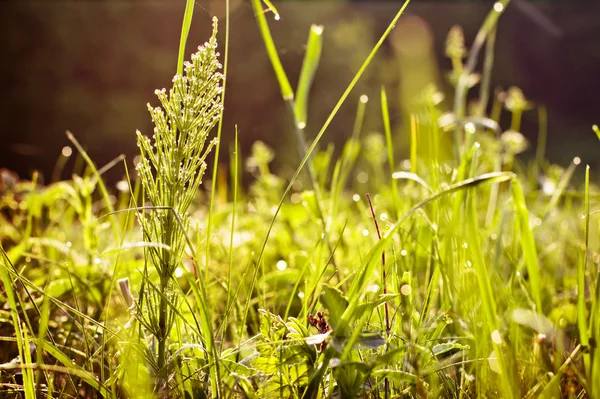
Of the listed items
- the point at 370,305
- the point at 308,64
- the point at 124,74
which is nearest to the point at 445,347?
the point at 370,305

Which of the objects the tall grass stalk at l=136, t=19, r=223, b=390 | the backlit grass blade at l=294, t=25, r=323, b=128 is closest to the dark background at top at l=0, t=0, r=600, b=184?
the backlit grass blade at l=294, t=25, r=323, b=128

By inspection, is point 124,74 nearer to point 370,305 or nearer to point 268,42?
point 268,42

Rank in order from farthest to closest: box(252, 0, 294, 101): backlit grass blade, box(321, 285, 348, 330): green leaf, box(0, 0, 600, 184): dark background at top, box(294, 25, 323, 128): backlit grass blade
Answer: box(0, 0, 600, 184): dark background at top → box(294, 25, 323, 128): backlit grass blade → box(252, 0, 294, 101): backlit grass blade → box(321, 285, 348, 330): green leaf

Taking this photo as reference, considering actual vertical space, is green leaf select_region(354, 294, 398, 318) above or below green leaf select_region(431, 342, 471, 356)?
above

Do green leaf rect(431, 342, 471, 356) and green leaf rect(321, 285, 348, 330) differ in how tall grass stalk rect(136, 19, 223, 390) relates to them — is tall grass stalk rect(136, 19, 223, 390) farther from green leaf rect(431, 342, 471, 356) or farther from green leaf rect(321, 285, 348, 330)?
green leaf rect(431, 342, 471, 356)

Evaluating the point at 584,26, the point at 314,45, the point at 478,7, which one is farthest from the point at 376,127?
the point at 314,45

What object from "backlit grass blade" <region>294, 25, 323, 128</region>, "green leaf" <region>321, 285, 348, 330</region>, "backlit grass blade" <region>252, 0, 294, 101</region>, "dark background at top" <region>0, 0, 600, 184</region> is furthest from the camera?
"dark background at top" <region>0, 0, 600, 184</region>

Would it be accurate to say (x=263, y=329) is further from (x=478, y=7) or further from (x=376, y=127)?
(x=478, y=7)

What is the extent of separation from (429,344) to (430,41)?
328 inches

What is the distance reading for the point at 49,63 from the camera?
6.86m

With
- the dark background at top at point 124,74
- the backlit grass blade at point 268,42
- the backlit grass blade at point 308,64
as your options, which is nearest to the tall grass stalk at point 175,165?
the backlit grass blade at point 268,42

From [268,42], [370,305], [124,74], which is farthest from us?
[124,74]

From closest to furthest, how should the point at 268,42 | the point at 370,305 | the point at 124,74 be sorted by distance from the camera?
the point at 370,305
the point at 268,42
the point at 124,74

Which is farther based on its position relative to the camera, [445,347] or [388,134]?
[388,134]
